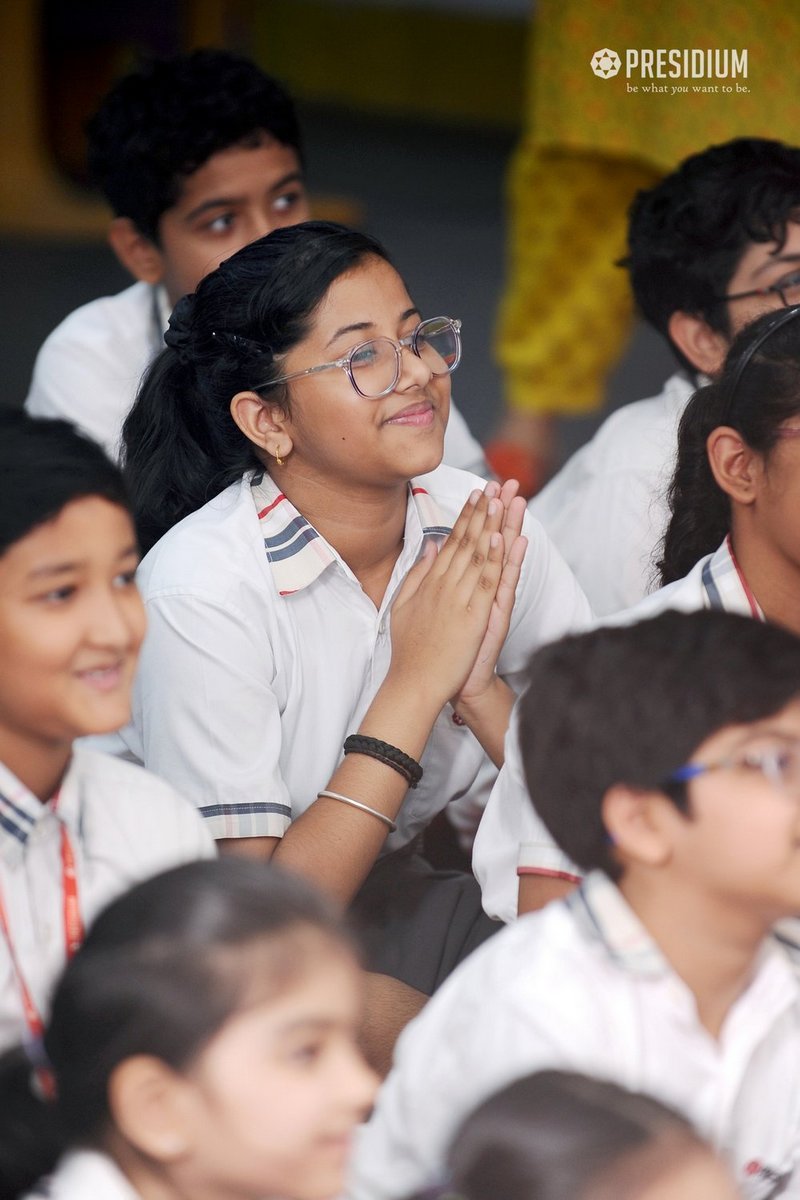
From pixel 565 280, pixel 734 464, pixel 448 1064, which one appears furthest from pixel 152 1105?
pixel 565 280

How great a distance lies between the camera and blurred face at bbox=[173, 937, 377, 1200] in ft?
3.78

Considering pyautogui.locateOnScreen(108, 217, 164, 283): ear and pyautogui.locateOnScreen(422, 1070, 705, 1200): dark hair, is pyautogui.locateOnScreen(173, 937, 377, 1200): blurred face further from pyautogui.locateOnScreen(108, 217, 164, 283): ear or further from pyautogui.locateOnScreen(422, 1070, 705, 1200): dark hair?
pyautogui.locateOnScreen(108, 217, 164, 283): ear

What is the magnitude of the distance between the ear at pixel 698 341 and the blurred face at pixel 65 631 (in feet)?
3.89

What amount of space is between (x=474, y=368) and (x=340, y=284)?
3008 mm

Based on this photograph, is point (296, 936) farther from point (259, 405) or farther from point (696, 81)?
point (696, 81)

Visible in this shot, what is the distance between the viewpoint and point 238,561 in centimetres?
191

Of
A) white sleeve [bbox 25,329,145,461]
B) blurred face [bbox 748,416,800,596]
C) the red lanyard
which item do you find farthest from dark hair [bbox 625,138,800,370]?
the red lanyard

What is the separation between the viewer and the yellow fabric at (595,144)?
3.07 meters

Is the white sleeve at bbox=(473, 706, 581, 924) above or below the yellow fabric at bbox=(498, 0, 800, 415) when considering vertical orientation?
below

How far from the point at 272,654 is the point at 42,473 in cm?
50

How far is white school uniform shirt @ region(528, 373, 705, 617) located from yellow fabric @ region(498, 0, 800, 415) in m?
0.86

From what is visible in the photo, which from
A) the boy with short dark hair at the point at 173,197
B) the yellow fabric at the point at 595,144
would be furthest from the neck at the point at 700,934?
the yellow fabric at the point at 595,144

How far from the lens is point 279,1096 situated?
3.77ft

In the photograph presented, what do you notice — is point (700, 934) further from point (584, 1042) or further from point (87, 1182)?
point (87, 1182)
